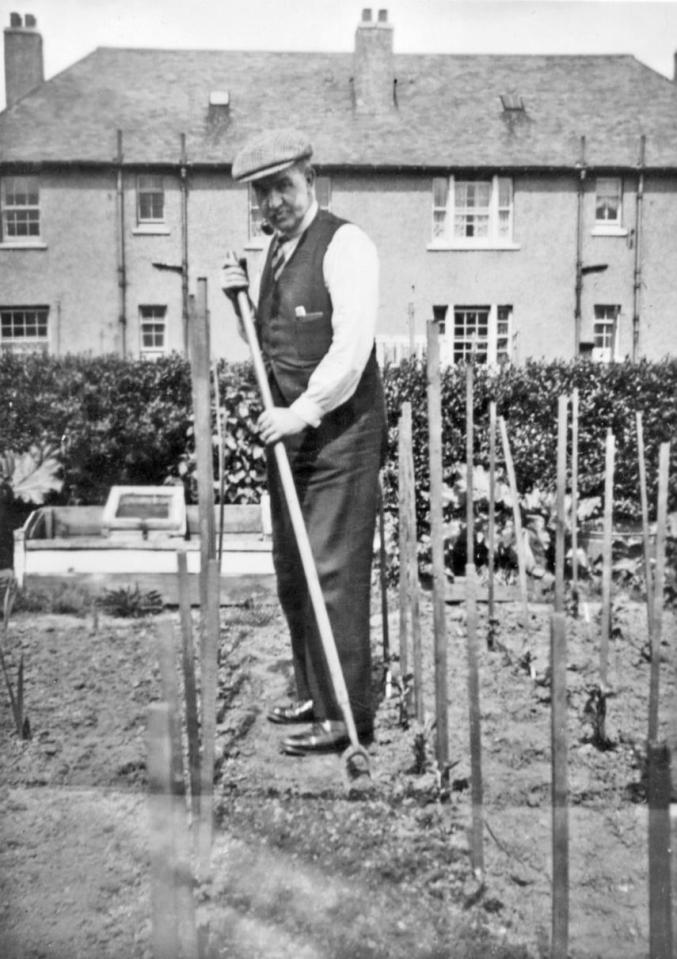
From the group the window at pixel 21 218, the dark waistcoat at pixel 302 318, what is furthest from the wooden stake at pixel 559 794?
the window at pixel 21 218

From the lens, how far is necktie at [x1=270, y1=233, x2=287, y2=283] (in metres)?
2.94

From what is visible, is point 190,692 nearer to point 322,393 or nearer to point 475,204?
point 322,393

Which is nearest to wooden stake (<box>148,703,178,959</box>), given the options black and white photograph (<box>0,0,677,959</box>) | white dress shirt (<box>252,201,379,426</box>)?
black and white photograph (<box>0,0,677,959</box>)

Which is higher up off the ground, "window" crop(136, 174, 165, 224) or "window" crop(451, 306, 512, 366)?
"window" crop(136, 174, 165, 224)

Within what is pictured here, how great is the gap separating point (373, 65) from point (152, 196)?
1.77 meters

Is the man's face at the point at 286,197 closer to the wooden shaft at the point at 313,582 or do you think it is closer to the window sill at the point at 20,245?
the wooden shaft at the point at 313,582

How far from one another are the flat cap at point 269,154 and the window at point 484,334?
3.16m

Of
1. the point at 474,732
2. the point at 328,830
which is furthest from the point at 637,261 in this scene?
the point at 328,830

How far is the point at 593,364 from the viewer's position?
18.9 ft

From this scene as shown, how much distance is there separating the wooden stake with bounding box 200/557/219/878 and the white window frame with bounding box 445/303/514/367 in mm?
4089

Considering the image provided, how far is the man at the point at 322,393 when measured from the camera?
277 cm

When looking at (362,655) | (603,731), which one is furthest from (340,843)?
(603,731)

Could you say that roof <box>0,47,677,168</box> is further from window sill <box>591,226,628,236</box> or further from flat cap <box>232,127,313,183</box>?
flat cap <box>232,127,313,183</box>

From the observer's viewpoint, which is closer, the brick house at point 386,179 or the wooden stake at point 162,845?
the wooden stake at point 162,845
